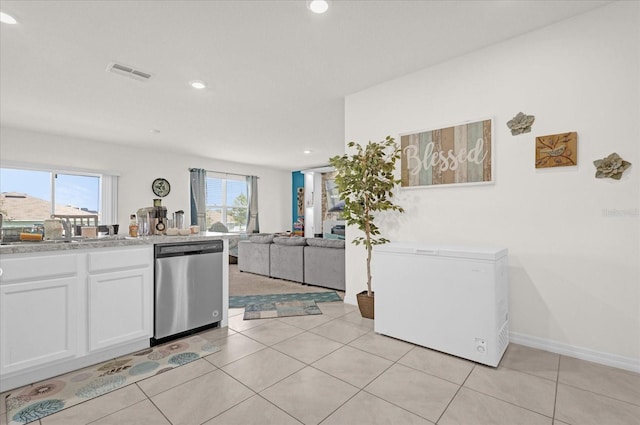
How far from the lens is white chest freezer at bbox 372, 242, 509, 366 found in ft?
7.06

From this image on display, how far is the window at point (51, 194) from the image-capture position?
5.03 meters

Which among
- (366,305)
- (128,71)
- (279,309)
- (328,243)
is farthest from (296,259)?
(128,71)

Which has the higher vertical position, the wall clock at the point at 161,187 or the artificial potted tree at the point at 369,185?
the wall clock at the point at 161,187

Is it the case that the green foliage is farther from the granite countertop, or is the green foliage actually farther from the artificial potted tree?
the granite countertop

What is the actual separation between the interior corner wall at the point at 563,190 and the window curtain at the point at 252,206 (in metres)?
6.41

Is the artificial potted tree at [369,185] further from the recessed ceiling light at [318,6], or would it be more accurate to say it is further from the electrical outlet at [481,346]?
Answer: the recessed ceiling light at [318,6]

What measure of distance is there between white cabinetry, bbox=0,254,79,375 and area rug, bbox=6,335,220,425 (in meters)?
0.16

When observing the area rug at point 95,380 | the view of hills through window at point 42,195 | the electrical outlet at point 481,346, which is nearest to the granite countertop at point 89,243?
the area rug at point 95,380

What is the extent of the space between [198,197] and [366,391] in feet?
21.6

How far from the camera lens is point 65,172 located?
217 inches

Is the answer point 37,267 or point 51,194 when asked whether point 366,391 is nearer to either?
point 37,267

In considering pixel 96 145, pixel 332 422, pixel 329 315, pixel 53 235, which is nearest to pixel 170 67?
pixel 53 235

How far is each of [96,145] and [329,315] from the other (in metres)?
5.54

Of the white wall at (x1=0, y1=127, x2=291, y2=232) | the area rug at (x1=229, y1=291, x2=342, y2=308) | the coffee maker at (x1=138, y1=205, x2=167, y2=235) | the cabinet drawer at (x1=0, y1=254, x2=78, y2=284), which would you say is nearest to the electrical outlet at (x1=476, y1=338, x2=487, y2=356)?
the area rug at (x1=229, y1=291, x2=342, y2=308)
